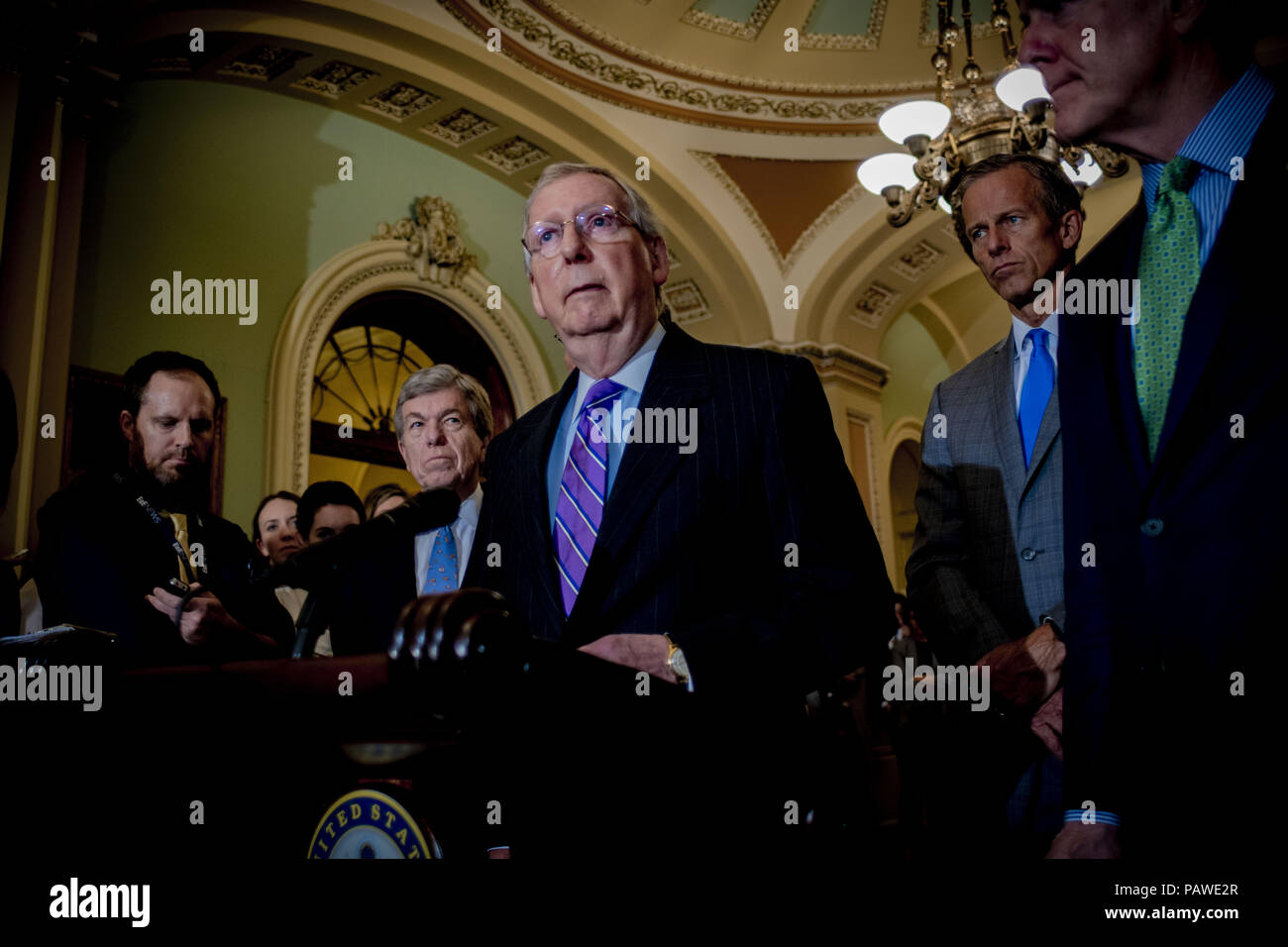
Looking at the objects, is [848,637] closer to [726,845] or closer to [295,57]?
[726,845]

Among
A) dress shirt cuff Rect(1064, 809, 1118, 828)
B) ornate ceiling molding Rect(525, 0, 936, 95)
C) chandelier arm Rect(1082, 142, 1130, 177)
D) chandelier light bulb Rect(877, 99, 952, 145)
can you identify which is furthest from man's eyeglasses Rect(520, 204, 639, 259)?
ornate ceiling molding Rect(525, 0, 936, 95)

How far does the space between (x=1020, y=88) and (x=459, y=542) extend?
3.82 metres

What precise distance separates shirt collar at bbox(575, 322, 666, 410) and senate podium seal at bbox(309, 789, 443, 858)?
28.8 inches

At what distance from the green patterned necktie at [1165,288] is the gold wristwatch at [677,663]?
0.61m

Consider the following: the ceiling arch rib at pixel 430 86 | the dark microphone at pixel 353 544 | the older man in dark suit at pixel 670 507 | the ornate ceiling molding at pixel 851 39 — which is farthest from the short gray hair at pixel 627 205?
the ornate ceiling molding at pixel 851 39

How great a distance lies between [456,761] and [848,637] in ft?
1.62

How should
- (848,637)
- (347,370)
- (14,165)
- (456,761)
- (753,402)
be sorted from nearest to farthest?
(456,761), (848,637), (753,402), (14,165), (347,370)

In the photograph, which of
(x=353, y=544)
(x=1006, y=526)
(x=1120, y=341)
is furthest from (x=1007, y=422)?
(x=353, y=544)

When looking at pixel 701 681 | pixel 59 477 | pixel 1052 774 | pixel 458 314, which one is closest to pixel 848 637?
pixel 701 681

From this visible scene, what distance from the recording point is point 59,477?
14.2ft

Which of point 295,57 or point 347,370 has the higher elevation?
point 295,57

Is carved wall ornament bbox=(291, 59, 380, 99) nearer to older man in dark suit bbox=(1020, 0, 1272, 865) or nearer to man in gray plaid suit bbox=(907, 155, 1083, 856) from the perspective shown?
man in gray plaid suit bbox=(907, 155, 1083, 856)

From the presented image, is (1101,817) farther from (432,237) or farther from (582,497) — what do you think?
(432,237)

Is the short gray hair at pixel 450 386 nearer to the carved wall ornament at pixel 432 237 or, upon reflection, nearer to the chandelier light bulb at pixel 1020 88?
the chandelier light bulb at pixel 1020 88
